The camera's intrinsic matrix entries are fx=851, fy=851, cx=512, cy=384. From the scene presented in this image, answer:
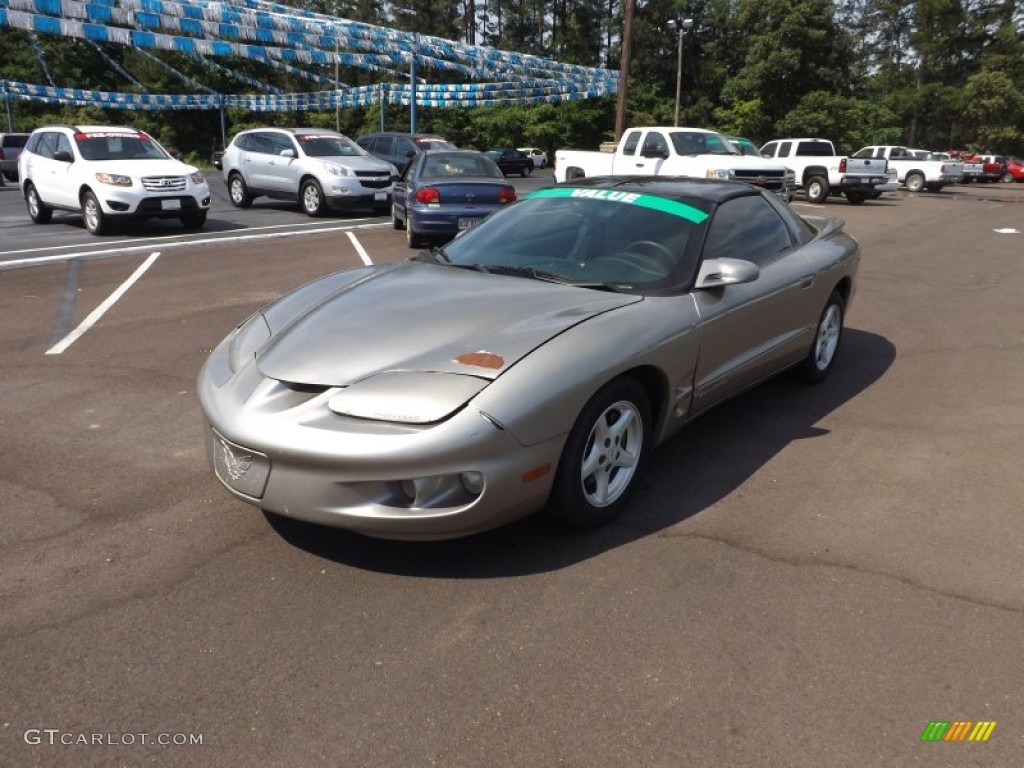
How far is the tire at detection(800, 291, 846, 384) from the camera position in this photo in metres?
5.53

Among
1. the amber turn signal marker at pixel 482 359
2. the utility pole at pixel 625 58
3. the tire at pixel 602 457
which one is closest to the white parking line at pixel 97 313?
the amber turn signal marker at pixel 482 359

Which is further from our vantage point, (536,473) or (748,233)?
(748,233)

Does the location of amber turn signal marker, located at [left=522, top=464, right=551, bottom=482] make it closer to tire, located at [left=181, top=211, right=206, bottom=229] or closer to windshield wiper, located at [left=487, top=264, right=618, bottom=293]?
windshield wiper, located at [left=487, top=264, right=618, bottom=293]

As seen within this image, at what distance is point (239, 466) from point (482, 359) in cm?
100

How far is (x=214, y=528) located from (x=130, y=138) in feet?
39.8

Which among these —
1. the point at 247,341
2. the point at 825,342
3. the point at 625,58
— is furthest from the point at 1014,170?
the point at 247,341

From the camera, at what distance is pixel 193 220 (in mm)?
13820

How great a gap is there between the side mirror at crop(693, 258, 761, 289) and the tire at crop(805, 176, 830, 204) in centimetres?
2198

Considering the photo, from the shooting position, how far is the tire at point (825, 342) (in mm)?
5527

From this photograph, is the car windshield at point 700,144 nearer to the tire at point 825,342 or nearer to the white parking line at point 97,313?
the white parking line at point 97,313

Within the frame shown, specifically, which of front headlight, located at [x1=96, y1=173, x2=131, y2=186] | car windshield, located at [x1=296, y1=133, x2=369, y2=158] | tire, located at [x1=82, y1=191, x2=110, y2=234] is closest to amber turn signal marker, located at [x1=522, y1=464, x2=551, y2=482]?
front headlight, located at [x1=96, y1=173, x2=131, y2=186]

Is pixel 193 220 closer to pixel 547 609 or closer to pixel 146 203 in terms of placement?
pixel 146 203

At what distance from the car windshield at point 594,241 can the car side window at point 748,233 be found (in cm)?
12

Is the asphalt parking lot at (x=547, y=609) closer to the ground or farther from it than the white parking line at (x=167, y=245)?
closer to the ground
